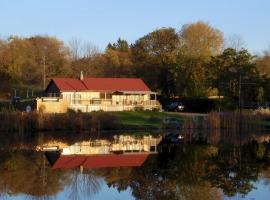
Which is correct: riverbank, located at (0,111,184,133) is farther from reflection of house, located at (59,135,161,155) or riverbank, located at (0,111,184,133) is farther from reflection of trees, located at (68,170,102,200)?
reflection of trees, located at (68,170,102,200)

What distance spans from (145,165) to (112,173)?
9.17 feet

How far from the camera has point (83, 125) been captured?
43.9 metres

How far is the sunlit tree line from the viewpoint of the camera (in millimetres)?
61688

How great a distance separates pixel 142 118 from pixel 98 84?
1108 cm

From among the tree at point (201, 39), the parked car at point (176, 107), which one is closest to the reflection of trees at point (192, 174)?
the parked car at point (176, 107)

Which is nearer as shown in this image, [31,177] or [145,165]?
[31,177]

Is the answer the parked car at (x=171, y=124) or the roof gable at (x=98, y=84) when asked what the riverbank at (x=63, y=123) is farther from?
the roof gable at (x=98, y=84)

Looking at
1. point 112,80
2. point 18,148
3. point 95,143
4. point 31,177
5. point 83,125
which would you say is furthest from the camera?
point 112,80

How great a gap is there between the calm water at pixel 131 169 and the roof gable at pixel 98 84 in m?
23.3

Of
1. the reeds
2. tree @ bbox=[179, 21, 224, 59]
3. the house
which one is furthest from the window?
tree @ bbox=[179, 21, 224, 59]

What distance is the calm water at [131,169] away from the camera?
56.6 feet

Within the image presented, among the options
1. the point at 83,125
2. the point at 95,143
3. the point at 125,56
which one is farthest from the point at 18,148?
the point at 125,56

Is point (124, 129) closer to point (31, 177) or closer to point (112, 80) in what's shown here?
point (112, 80)

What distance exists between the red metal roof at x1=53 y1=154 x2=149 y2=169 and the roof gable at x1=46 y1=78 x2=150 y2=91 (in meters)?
32.1
